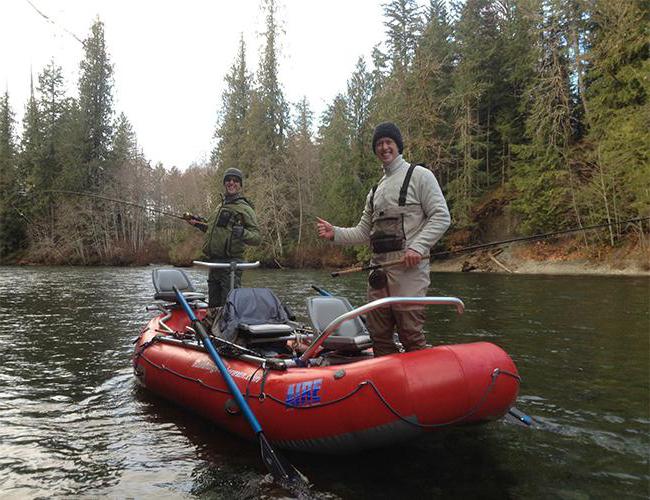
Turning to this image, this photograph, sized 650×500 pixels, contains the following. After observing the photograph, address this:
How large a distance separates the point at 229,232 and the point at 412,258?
3.22 m

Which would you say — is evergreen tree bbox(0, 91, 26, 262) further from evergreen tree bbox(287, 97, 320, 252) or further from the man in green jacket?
the man in green jacket

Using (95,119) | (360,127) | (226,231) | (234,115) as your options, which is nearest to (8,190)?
(95,119)

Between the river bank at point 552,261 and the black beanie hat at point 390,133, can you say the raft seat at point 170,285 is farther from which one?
the river bank at point 552,261

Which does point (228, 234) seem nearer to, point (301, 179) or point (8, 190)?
point (301, 179)

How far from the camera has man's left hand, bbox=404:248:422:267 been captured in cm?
343

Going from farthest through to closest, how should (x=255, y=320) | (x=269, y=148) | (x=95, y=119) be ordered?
(x=95, y=119)
(x=269, y=148)
(x=255, y=320)

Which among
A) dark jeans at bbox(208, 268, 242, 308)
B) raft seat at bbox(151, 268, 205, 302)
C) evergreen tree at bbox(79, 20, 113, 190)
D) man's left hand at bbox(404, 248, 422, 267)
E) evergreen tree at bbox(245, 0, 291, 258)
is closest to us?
man's left hand at bbox(404, 248, 422, 267)

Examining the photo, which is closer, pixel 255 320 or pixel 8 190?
pixel 255 320

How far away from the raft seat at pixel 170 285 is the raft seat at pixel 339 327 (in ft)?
8.82

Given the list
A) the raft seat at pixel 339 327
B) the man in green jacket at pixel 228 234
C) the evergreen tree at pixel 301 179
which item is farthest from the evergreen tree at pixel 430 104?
the raft seat at pixel 339 327

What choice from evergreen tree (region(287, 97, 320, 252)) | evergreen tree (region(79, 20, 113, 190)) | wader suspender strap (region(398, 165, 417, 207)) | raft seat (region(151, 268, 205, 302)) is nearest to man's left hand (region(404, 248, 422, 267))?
wader suspender strap (region(398, 165, 417, 207))

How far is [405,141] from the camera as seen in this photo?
90.3 ft

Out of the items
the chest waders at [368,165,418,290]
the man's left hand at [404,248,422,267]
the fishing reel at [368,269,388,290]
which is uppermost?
the chest waders at [368,165,418,290]

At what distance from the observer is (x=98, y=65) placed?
43281 mm
